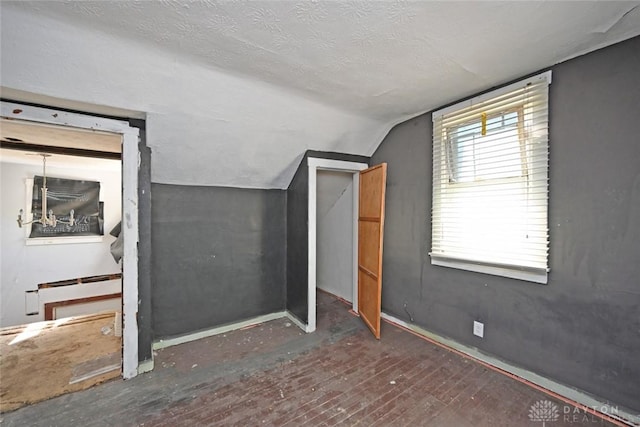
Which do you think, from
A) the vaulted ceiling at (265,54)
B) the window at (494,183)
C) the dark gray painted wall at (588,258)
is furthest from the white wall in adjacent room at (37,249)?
the dark gray painted wall at (588,258)

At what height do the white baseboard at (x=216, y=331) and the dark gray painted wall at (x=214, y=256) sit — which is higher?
the dark gray painted wall at (x=214, y=256)

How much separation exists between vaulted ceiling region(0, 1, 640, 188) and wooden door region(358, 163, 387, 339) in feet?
2.65

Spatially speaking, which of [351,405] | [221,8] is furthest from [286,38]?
[351,405]

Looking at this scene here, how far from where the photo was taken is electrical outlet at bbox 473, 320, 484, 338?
223 centimetres

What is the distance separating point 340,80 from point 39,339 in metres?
3.70

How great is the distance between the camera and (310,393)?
1850mm

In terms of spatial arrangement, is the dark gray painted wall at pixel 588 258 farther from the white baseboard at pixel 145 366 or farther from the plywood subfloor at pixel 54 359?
the plywood subfloor at pixel 54 359

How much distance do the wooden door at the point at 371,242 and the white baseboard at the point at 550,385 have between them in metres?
0.60

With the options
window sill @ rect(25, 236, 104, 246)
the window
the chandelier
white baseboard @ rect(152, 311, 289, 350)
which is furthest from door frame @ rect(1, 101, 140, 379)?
window sill @ rect(25, 236, 104, 246)

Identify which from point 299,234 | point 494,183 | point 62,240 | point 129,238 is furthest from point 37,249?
point 494,183

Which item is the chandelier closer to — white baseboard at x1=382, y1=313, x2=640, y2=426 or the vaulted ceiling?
the vaulted ceiling

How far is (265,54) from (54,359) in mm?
3024

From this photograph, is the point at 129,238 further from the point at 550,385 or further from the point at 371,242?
the point at 550,385

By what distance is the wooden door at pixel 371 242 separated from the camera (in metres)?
2.59
